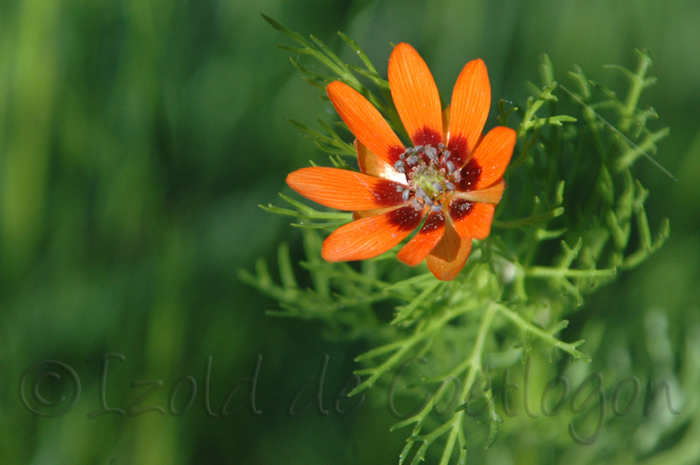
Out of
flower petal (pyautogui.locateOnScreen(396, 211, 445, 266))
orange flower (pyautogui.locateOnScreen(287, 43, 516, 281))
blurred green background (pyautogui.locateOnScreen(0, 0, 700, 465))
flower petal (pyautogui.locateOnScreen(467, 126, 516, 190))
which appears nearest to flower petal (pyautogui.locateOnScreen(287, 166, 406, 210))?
orange flower (pyautogui.locateOnScreen(287, 43, 516, 281))

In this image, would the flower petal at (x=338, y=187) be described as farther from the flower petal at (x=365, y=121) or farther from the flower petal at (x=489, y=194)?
the flower petal at (x=489, y=194)

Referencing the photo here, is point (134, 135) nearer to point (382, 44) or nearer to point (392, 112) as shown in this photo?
point (382, 44)

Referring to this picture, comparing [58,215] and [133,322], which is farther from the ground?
[58,215]

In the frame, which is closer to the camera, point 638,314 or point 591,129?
point 591,129

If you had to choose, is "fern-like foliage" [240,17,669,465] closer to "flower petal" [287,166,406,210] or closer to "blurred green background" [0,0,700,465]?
"flower petal" [287,166,406,210]

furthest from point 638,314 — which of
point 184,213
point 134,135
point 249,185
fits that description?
point 134,135

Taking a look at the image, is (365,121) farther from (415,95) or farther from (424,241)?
(424,241)

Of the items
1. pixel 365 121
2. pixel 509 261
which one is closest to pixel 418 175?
pixel 365 121
